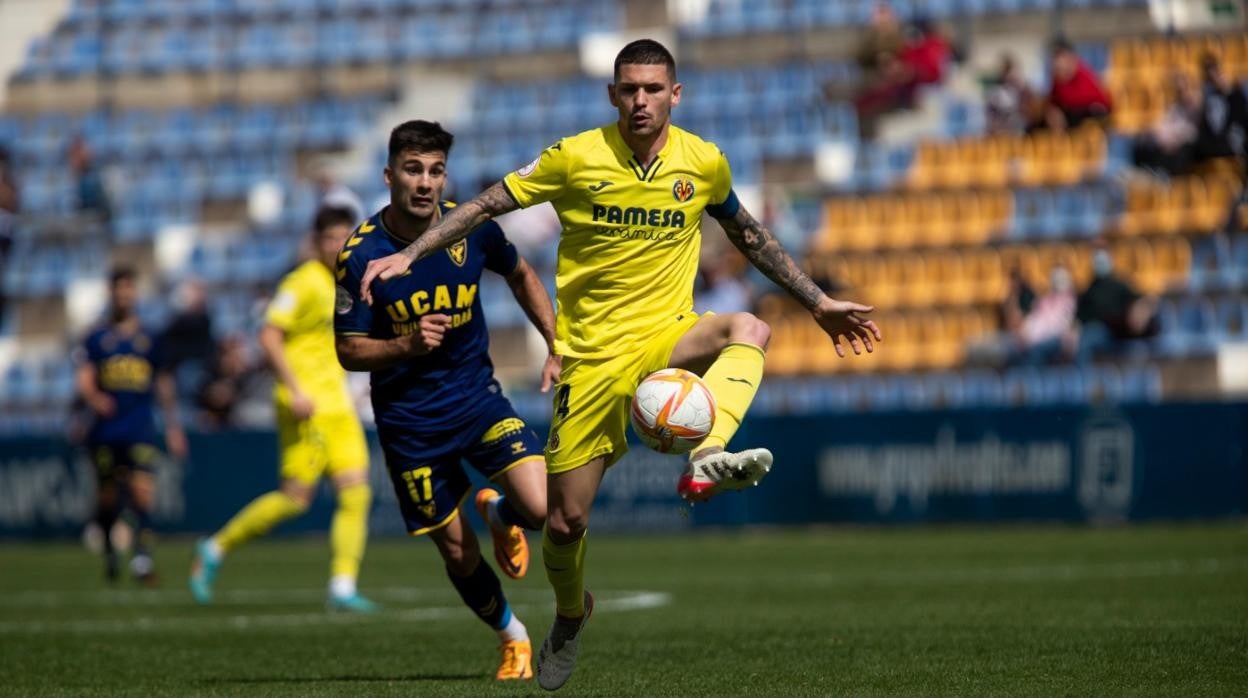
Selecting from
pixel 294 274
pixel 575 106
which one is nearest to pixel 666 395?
pixel 294 274

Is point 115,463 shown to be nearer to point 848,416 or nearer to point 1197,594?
point 848,416

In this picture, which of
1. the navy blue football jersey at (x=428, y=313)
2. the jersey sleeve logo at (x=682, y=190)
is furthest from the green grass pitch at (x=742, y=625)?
the jersey sleeve logo at (x=682, y=190)

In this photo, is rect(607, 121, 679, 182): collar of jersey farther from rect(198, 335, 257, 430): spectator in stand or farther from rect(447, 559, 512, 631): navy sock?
rect(198, 335, 257, 430): spectator in stand

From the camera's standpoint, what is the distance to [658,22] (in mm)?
28062

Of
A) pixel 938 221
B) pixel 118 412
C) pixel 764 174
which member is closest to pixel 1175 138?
pixel 938 221

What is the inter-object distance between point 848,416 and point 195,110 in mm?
15629

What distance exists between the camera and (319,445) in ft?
43.5

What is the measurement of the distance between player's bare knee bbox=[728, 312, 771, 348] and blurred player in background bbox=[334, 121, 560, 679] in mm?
1315

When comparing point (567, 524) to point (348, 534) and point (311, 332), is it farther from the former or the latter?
point (311, 332)

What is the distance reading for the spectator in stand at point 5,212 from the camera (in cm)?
2914

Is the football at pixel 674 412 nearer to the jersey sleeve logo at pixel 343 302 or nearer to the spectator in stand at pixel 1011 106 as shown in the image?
the jersey sleeve logo at pixel 343 302

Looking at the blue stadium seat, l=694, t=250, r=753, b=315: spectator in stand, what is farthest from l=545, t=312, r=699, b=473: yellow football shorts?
the blue stadium seat

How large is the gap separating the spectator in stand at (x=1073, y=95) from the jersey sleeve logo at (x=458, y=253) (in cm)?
1474

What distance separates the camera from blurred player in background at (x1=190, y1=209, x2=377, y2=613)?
12883 mm
